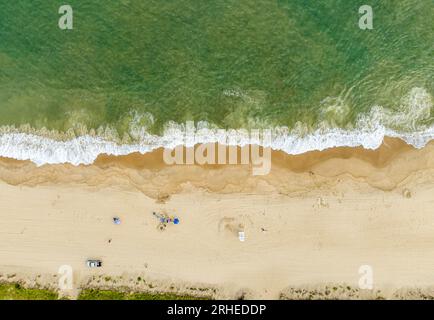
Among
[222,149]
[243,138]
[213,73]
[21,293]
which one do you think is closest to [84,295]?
[21,293]

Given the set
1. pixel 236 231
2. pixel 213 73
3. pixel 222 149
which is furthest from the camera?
pixel 213 73

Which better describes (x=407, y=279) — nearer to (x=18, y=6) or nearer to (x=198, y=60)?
(x=198, y=60)

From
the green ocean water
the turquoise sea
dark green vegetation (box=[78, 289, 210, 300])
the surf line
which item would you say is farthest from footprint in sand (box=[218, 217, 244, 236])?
the green ocean water

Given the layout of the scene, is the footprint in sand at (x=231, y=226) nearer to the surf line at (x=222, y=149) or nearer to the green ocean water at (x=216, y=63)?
the surf line at (x=222, y=149)

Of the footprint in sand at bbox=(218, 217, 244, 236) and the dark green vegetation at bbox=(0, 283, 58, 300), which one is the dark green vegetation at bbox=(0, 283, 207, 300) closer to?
the dark green vegetation at bbox=(0, 283, 58, 300)

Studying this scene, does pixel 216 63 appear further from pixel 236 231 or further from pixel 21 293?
pixel 21 293
